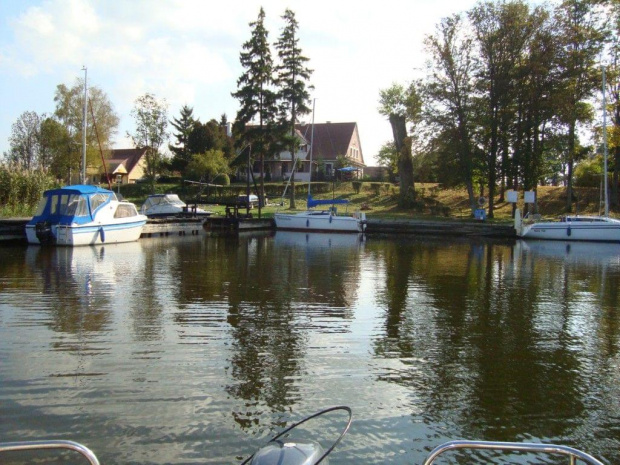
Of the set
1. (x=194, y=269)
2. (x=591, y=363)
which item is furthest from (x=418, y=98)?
(x=591, y=363)

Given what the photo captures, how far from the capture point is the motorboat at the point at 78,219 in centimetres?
2495

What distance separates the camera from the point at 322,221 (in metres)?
39.1

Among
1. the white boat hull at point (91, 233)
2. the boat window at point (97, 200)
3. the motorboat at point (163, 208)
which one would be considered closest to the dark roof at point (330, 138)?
A: the motorboat at point (163, 208)

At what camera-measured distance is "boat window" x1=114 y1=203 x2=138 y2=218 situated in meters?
28.0

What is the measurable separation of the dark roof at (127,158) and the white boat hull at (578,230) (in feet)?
179

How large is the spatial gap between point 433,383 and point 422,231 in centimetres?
3008

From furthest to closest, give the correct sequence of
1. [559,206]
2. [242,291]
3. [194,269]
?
[559,206] < [194,269] < [242,291]

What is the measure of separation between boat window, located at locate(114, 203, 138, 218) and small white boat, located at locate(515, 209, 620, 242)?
2334 cm

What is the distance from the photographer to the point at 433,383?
783 cm

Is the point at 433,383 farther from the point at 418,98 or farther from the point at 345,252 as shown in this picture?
the point at 418,98

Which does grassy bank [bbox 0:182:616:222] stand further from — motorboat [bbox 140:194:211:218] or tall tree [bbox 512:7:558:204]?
tall tree [bbox 512:7:558:204]

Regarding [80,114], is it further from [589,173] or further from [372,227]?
[589,173]

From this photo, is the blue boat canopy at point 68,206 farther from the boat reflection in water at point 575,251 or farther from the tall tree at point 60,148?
the tall tree at point 60,148

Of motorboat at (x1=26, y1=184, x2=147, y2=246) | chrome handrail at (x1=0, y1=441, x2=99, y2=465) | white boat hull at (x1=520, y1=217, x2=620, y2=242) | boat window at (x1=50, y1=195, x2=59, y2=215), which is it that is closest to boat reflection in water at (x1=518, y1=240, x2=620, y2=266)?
white boat hull at (x1=520, y1=217, x2=620, y2=242)
